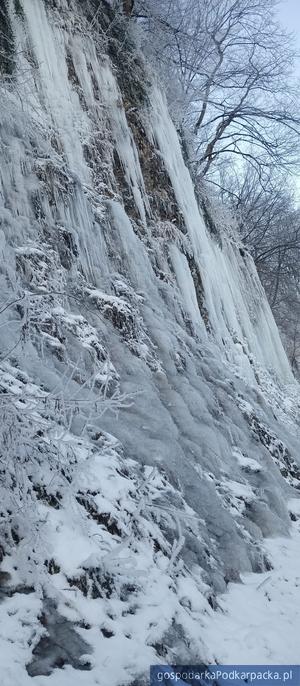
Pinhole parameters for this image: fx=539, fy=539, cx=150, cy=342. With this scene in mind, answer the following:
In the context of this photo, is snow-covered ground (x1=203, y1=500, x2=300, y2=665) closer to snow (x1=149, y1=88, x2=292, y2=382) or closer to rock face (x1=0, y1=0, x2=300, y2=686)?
rock face (x1=0, y1=0, x2=300, y2=686)

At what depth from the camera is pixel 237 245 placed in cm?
1727

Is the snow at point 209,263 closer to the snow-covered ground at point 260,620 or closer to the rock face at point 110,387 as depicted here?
the rock face at point 110,387

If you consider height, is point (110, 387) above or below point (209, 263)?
below

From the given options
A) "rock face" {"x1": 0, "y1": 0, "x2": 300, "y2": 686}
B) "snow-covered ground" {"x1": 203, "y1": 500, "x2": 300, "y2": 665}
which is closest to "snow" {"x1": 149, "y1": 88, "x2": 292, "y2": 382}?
"rock face" {"x1": 0, "y1": 0, "x2": 300, "y2": 686}

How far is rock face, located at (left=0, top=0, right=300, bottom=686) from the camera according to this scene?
3.11 metres

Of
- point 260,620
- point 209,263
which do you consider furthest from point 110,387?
point 209,263

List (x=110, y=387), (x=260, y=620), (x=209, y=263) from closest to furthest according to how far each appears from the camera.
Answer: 1. (x=260, y=620)
2. (x=110, y=387)
3. (x=209, y=263)

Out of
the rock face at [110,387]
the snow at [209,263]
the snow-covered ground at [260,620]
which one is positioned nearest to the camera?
the rock face at [110,387]

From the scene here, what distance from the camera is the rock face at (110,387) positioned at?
3.11 m

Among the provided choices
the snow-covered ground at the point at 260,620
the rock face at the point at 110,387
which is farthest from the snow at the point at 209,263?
the snow-covered ground at the point at 260,620

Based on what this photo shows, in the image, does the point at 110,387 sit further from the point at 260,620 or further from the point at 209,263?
the point at 209,263

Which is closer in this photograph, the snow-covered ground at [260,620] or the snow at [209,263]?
the snow-covered ground at [260,620]

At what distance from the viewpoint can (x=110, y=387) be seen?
584 cm

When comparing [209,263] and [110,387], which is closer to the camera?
[110,387]
